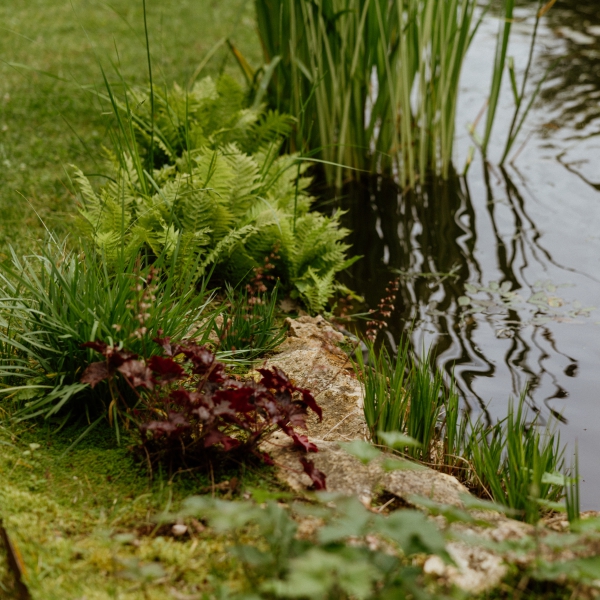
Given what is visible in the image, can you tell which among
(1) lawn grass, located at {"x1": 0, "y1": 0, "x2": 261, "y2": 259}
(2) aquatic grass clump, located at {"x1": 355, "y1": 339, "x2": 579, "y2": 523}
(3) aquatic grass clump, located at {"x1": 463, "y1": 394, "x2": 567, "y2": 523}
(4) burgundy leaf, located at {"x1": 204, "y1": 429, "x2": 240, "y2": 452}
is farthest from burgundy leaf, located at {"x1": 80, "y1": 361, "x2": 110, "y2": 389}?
(3) aquatic grass clump, located at {"x1": 463, "y1": 394, "x2": 567, "y2": 523}

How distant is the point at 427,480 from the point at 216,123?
10.7 ft

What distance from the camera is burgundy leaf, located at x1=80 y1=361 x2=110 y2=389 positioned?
7.45 ft

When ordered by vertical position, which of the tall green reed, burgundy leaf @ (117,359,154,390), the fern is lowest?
burgundy leaf @ (117,359,154,390)

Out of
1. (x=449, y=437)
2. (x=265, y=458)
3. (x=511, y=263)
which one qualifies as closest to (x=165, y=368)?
(x=265, y=458)

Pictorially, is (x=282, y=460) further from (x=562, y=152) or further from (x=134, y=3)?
(x=134, y=3)

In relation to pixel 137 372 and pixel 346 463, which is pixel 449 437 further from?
pixel 137 372

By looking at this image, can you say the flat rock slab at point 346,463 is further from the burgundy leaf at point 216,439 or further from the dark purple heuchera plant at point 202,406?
the burgundy leaf at point 216,439

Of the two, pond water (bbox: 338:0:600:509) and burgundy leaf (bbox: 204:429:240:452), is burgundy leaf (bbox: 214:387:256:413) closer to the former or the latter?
burgundy leaf (bbox: 204:429:240:452)

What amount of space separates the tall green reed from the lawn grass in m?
0.47

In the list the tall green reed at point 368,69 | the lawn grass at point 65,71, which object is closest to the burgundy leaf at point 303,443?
the lawn grass at point 65,71

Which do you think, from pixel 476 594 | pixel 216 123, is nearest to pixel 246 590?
pixel 476 594

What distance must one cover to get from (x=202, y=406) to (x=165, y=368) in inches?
7.3

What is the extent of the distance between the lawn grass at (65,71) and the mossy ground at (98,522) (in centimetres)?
135

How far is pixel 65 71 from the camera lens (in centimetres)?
731
